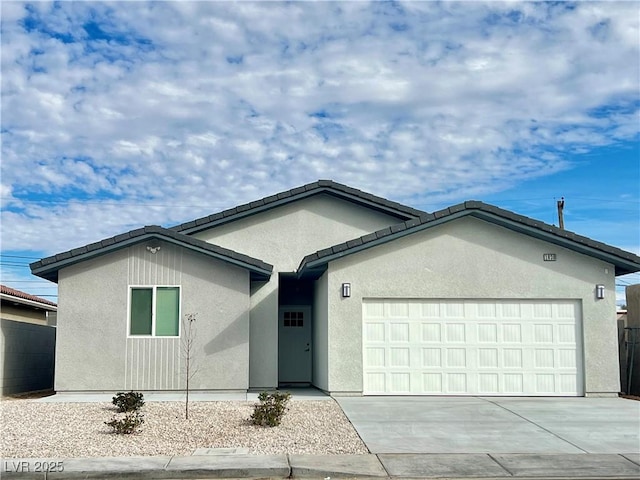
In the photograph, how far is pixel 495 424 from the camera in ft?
39.9

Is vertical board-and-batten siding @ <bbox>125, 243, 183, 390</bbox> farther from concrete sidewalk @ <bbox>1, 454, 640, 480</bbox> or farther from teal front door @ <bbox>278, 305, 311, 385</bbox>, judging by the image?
concrete sidewalk @ <bbox>1, 454, 640, 480</bbox>

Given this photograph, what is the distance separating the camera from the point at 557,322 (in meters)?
16.1

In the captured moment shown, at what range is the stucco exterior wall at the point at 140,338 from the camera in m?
16.5

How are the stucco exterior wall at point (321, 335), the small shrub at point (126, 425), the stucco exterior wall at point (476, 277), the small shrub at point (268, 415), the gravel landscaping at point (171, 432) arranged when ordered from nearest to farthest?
the gravel landscaping at point (171, 432) < the small shrub at point (126, 425) < the small shrub at point (268, 415) < the stucco exterior wall at point (476, 277) < the stucco exterior wall at point (321, 335)

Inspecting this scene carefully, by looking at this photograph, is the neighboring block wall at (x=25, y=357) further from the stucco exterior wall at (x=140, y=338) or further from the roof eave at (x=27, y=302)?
the stucco exterior wall at (x=140, y=338)

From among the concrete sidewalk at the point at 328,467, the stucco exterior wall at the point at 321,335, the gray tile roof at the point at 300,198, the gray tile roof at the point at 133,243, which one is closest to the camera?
the concrete sidewalk at the point at 328,467

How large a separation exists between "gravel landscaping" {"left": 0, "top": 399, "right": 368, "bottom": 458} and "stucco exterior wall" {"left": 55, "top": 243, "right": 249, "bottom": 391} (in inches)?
89.2

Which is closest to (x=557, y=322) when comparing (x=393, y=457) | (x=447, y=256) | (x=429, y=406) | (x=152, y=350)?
(x=447, y=256)

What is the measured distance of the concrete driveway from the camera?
10.4 metres

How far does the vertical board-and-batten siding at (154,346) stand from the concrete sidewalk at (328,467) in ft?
23.3

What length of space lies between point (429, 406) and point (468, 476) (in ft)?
17.5

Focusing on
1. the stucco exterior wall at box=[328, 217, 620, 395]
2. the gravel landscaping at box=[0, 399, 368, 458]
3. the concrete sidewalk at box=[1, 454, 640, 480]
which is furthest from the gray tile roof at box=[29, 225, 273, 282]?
the concrete sidewalk at box=[1, 454, 640, 480]

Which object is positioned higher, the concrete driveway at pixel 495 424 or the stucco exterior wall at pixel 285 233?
the stucco exterior wall at pixel 285 233

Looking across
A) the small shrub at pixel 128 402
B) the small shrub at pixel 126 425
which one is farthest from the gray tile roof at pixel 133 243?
the small shrub at pixel 126 425
